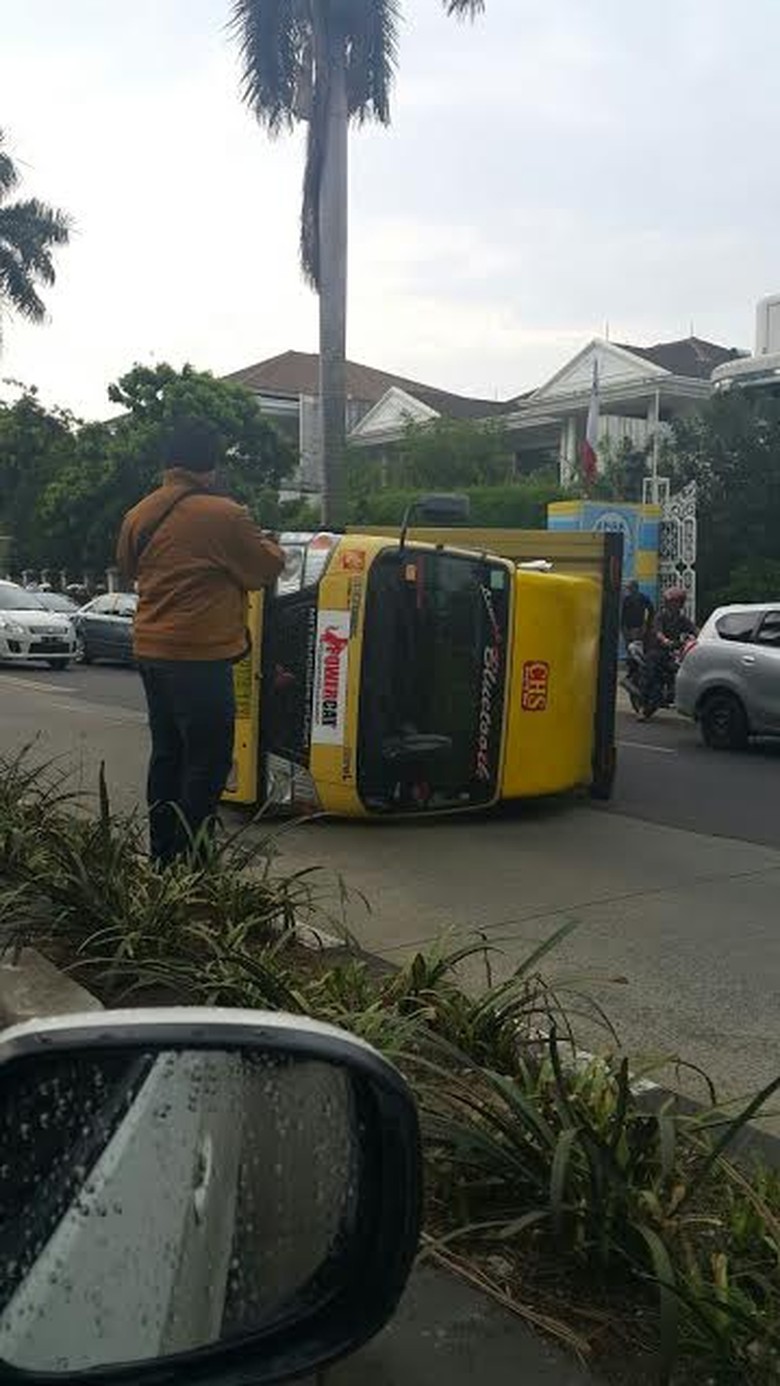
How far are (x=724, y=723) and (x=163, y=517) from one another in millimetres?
8797

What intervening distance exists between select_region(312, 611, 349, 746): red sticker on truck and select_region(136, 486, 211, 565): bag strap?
2059 millimetres

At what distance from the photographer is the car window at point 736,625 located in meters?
13.1

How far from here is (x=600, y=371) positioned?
39562 millimetres

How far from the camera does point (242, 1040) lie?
1.23 metres

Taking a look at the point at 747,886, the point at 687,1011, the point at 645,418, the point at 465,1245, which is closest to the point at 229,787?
the point at 747,886

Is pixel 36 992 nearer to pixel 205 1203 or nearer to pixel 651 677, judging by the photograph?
pixel 205 1203

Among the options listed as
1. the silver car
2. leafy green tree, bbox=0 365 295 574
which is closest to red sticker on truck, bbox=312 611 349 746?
the silver car

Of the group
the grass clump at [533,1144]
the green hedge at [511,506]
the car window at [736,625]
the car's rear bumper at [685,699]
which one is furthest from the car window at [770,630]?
the green hedge at [511,506]

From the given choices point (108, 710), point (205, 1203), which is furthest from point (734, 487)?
point (205, 1203)

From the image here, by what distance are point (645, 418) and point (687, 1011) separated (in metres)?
35.5

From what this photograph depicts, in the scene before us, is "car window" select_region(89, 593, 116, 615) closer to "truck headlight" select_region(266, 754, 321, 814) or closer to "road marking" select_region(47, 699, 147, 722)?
"road marking" select_region(47, 699, 147, 722)

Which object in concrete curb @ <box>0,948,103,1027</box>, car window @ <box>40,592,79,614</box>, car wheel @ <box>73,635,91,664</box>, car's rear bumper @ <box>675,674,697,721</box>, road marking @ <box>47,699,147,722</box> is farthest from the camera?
car window @ <box>40,592,79,614</box>

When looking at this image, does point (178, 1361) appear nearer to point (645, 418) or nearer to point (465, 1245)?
point (465, 1245)

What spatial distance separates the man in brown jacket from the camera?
516 centimetres
